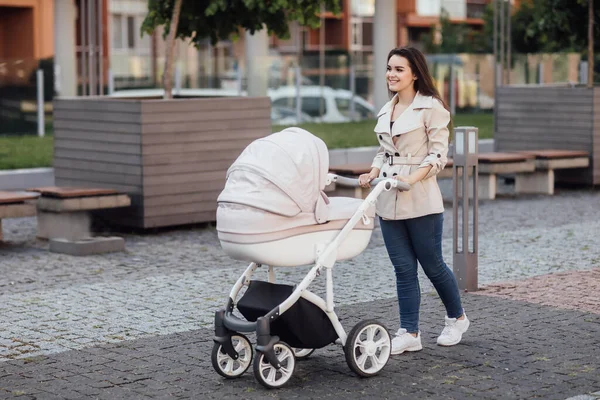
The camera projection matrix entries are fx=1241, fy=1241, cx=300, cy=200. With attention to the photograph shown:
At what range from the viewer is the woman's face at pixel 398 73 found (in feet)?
22.9

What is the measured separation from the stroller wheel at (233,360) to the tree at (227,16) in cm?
744

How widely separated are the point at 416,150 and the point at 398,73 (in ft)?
1.46

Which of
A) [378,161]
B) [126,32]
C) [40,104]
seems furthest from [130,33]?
[378,161]

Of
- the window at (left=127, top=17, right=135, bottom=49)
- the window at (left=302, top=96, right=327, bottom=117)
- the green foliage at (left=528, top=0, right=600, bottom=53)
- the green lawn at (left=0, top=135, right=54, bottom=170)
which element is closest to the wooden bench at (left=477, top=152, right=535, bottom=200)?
the green foliage at (left=528, top=0, right=600, bottom=53)

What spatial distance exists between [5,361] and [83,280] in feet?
9.34

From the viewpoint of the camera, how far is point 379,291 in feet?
30.2

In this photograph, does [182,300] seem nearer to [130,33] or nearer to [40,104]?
[40,104]

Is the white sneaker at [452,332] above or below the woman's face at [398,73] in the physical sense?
below

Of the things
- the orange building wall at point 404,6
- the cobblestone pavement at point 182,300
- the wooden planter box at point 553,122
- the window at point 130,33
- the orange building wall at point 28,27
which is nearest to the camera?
the cobblestone pavement at point 182,300

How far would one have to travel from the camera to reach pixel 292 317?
6.43m

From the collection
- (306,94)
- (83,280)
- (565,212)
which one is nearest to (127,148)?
(83,280)

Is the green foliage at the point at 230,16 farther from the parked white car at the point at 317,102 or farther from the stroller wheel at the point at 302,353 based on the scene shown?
the parked white car at the point at 317,102

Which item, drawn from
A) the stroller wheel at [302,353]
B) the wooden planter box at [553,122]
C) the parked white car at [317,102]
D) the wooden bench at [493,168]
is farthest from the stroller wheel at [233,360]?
the parked white car at [317,102]

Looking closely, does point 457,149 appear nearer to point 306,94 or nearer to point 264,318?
point 264,318
